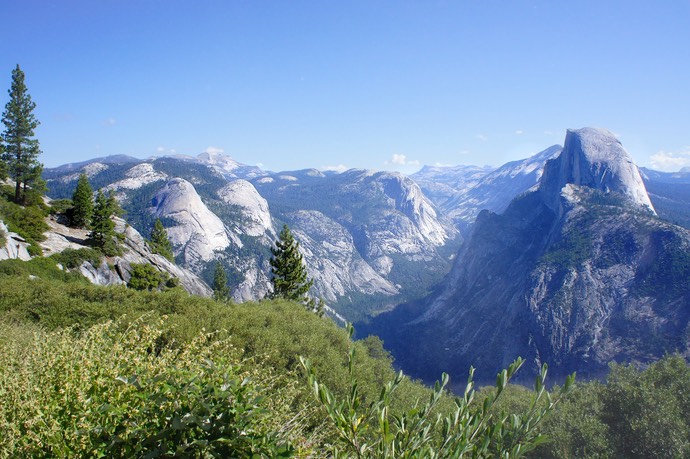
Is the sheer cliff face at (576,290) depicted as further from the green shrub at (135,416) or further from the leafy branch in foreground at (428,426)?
the green shrub at (135,416)

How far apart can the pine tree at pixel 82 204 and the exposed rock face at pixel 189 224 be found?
120602 mm

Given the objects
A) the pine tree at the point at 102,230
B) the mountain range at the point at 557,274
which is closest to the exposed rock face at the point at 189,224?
the mountain range at the point at 557,274

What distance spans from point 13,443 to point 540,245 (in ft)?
596

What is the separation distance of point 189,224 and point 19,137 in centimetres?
13467

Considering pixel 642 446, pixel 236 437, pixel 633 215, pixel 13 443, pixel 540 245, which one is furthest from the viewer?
pixel 540 245

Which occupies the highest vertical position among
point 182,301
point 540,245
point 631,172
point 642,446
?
point 631,172

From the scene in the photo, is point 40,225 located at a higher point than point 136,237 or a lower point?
higher

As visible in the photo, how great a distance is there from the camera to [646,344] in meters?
96.2

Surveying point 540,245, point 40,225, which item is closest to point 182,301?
point 40,225

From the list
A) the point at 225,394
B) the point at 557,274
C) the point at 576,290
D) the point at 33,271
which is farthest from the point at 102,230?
the point at 557,274

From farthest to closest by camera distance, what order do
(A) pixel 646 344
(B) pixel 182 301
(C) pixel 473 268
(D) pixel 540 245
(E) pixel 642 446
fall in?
(C) pixel 473 268, (D) pixel 540 245, (A) pixel 646 344, (B) pixel 182 301, (E) pixel 642 446

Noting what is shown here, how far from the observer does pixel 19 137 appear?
147 ft

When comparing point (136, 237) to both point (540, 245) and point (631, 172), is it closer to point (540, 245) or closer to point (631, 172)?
point (540, 245)

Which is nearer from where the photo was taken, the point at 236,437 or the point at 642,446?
the point at 236,437
